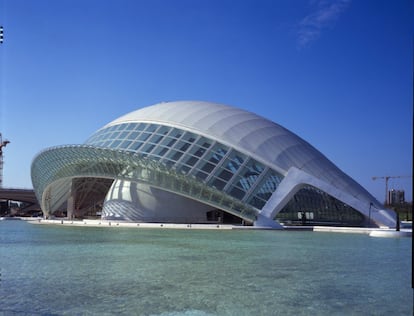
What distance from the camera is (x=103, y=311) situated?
8.30 m

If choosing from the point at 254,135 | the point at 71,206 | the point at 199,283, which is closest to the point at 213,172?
the point at 254,135

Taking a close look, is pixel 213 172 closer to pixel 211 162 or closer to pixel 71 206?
pixel 211 162

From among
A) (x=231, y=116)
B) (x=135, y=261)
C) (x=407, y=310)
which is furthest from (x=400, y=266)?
(x=231, y=116)

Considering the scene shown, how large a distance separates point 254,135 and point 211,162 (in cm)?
600

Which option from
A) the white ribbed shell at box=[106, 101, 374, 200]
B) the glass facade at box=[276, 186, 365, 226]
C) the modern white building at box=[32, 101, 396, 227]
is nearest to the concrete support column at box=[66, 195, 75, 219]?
the modern white building at box=[32, 101, 396, 227]

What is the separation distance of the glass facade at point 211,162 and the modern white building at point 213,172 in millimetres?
91

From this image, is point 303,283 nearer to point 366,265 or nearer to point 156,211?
point 366,265

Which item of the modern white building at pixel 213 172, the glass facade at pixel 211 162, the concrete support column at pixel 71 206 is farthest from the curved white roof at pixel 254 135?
the concrete support column at pixel 71 206

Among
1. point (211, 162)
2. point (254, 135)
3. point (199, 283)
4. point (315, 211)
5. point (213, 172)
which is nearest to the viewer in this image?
point (199, 283)

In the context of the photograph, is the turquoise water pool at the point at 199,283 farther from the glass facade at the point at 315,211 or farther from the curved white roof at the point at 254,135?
the curved white roof at the point at 254,135

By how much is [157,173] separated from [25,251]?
2606 cm

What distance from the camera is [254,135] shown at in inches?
1794

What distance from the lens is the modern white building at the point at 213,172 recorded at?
40688mm

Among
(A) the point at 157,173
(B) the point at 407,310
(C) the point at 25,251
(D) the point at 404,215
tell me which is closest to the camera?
(B) the point at 407,310
